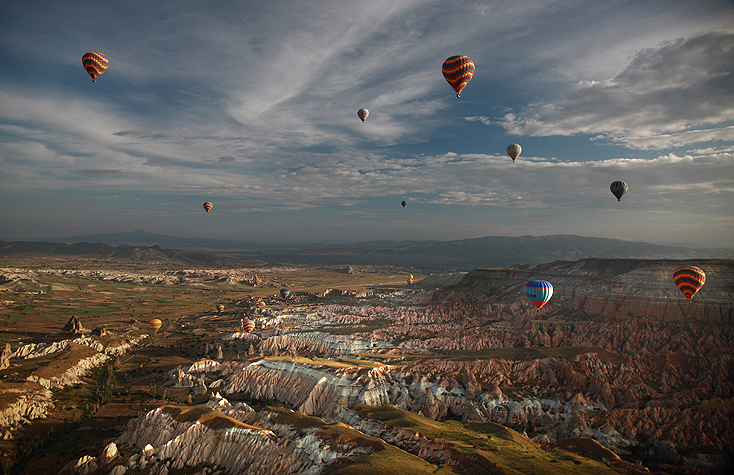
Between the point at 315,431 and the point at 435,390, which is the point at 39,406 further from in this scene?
the point at 435,390

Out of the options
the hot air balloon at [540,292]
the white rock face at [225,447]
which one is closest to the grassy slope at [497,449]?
the white rock face at [225,447]

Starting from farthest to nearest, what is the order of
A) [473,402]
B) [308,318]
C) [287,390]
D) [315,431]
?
[308,318]
[287,390]
[473,402]
[315,431]

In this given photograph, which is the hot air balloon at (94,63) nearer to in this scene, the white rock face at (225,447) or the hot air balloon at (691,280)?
the white rock face at (225,447)

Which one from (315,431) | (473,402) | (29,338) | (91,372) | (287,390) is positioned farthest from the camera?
(29,338)

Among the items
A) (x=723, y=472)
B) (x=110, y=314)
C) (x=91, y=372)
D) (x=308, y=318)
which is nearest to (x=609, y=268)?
(x=723, y=472)

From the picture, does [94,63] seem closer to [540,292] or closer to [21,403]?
[21,403]

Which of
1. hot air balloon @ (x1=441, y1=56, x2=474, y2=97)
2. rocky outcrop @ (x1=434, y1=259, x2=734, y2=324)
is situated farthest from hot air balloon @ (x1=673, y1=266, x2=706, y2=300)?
hot air balloon @ (x1=441, y1=56, x2=474, y2=97)

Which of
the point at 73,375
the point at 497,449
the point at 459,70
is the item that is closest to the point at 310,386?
the point at 497,449

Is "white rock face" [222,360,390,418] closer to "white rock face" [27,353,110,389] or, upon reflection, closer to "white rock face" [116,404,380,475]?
"white rock face" [116,404,380,475]
